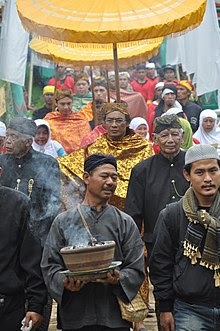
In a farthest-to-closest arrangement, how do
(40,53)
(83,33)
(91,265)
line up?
(40,53) → (83,33) → (91,265)

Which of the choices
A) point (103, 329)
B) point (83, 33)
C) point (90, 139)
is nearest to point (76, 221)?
point (103, 329)

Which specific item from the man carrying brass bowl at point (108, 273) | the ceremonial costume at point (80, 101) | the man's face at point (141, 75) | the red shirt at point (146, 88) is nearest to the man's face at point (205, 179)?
the man carrying brass bowl at point (108, 273)

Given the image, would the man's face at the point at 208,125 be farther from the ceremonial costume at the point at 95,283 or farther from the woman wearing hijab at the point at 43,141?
the ceremonial costume at the point at 95,283

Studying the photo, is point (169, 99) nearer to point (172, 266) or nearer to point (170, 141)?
point (170, 141)

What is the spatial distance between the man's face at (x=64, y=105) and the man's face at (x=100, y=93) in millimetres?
678

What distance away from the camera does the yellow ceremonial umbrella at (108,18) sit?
27.2 feet

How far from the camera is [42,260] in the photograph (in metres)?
5.09

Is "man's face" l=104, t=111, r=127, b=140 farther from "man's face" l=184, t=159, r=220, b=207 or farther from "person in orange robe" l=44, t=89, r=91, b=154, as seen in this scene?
"person in orange robe" l=44, t=89, r=91, b=154

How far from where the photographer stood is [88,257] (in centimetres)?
475

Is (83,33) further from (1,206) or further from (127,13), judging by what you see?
(1,206)

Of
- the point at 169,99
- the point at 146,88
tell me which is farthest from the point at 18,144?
the point at 146,88

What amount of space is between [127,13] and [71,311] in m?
4.17

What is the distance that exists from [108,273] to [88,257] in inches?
6.3

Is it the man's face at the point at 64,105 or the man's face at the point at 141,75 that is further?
the man's face at the point at 141,75
